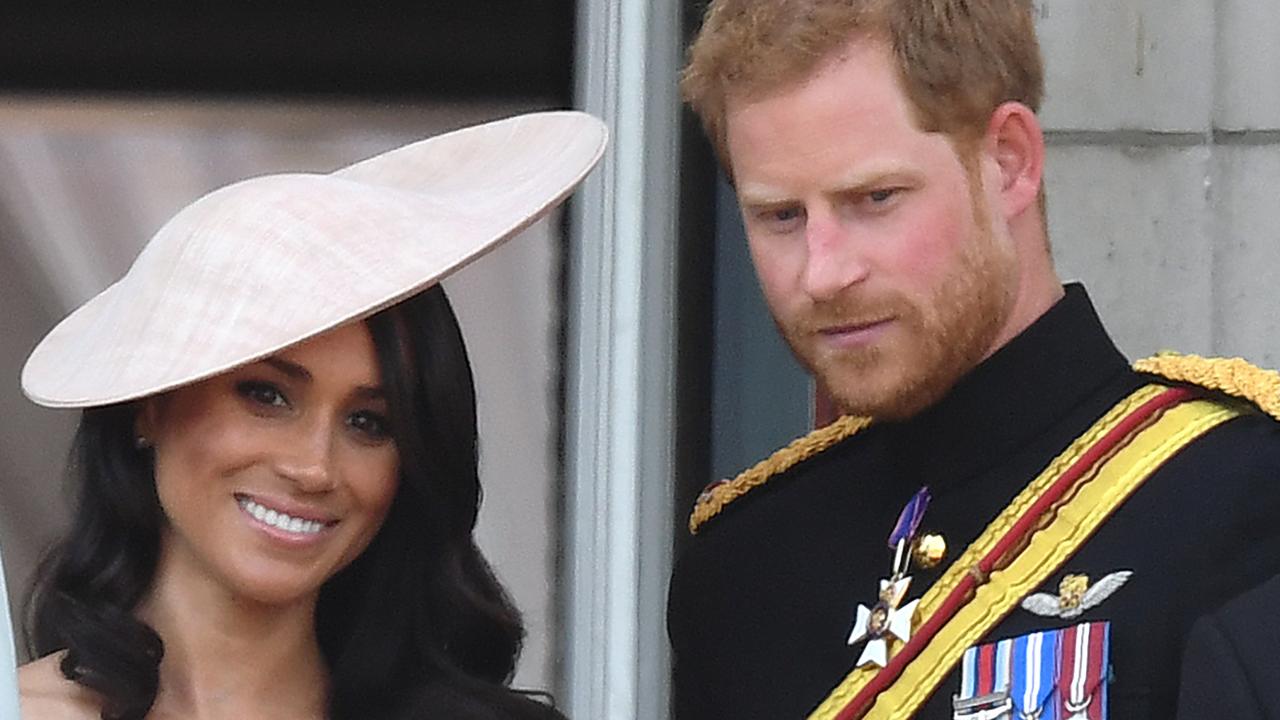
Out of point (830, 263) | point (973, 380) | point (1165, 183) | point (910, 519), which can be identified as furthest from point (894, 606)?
point (1165, 183)

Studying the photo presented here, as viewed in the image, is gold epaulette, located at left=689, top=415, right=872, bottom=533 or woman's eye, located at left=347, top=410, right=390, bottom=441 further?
gold epaulette, located at left=689, top=415, right=872, bottom=533

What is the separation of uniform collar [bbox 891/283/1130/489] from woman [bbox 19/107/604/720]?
1.22ft

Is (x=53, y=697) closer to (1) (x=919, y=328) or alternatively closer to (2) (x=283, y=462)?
(2) (x=283, y=462)

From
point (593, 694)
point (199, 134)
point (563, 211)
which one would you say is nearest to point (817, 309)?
point (593, 694)

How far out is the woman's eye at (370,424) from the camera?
2.05 m

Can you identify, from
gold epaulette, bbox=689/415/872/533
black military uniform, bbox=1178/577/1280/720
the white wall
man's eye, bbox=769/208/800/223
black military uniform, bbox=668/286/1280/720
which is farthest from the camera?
the white wall

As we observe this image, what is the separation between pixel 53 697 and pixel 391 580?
0.30 meters

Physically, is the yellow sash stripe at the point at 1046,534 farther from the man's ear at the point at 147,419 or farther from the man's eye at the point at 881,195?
the man's ear at the point at 147,419

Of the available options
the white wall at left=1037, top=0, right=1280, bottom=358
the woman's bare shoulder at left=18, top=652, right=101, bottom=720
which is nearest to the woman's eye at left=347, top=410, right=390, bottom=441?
the woman's bare shoulder at left=18, top=652, right=101, bottom=720

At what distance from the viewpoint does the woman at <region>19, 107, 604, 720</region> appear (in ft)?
6.59

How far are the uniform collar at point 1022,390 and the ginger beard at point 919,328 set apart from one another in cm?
3

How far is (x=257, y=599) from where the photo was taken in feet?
6.78

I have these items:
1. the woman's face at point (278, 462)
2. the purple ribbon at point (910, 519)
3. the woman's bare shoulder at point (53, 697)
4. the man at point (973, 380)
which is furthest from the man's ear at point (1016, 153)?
the woman's bare shoulder at point (53, 697)

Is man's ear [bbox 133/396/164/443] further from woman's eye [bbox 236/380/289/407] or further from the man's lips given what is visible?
the man's lips
